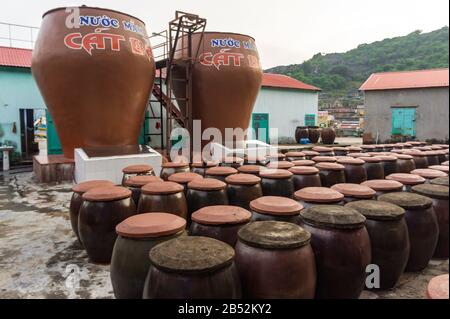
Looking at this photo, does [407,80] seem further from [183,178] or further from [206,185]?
[206,185]

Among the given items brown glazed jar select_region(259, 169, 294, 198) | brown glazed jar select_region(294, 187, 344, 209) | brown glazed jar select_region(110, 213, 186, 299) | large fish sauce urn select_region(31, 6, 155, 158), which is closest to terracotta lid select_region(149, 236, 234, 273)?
brown glazed jar select_region(110, 213, 186, 299)

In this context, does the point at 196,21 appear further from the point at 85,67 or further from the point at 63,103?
the point at 63,103

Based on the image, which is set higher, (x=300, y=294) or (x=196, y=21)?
(x=196, y=21)

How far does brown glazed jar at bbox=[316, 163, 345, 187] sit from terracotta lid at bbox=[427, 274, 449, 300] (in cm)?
317

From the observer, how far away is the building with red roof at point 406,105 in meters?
16.7

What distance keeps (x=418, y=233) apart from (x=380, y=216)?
2.13 feet

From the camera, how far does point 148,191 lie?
141 inches

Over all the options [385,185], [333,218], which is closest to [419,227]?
[385,185]

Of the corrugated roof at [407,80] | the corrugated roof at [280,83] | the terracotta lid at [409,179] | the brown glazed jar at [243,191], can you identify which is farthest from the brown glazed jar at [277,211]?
the corrugated roof at [407,80]

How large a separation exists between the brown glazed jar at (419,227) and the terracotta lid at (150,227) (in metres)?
2.11

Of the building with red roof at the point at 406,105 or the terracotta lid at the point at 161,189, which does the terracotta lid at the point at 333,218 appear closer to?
the terracotta lid at the point at 161,189

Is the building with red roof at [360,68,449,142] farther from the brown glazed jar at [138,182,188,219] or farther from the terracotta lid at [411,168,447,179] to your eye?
the brown glazed jar at [138,182,188,219]

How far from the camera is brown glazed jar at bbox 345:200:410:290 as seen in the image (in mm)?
2879
